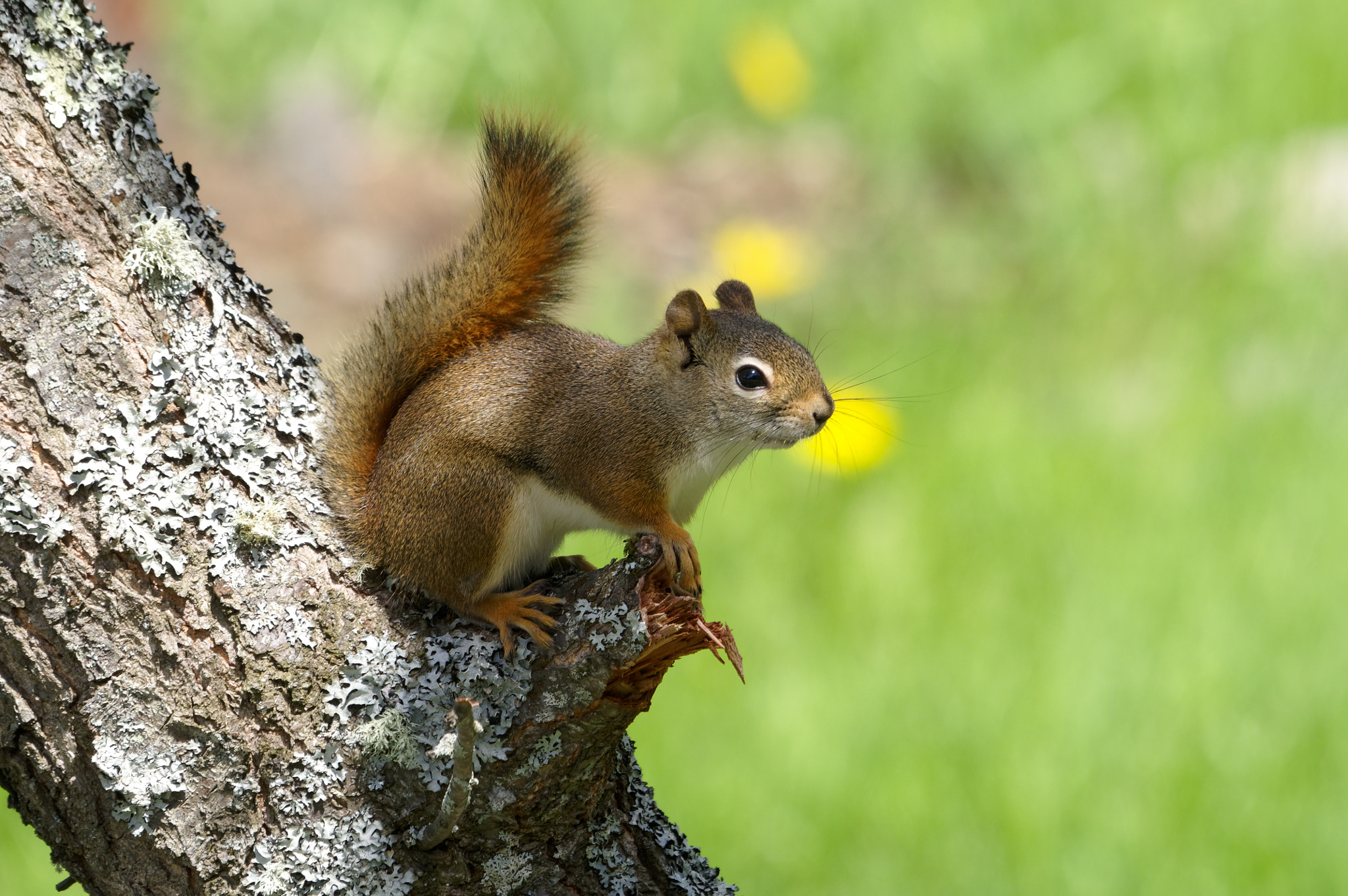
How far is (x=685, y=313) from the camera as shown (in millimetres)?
2082

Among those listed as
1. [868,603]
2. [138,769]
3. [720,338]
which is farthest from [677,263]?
[138,769]

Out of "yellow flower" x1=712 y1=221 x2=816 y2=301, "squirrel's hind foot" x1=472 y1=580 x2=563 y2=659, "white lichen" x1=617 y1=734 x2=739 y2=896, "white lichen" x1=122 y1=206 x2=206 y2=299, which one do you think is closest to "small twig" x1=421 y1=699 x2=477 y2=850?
"squirrel's hind foot" x1=472 y1=580 x2=563 y2=659

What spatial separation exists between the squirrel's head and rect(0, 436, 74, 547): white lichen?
979 mm

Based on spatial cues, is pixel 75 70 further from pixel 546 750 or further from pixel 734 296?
pixel 734 296

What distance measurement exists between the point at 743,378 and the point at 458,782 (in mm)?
942

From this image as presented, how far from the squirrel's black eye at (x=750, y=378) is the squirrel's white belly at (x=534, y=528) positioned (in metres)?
0.30

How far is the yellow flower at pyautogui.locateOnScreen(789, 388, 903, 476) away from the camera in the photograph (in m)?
3.52

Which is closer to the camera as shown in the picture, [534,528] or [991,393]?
[534,528]

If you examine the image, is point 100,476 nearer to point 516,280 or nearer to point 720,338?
point 516,280

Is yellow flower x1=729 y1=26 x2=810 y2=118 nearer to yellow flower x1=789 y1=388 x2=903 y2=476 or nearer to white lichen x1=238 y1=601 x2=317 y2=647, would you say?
yellow flower x1=789 y1=388 x2=903 y2=476

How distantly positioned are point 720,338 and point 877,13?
377 centimetres

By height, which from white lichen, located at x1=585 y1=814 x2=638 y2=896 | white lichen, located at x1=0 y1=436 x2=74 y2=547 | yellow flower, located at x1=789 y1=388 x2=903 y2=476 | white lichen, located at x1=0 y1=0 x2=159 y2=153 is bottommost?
white lichen, located at x1=0 y1=436 x2=74 y2=547

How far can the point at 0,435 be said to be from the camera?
1.37 m

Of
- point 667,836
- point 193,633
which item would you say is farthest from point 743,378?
point 193,633
